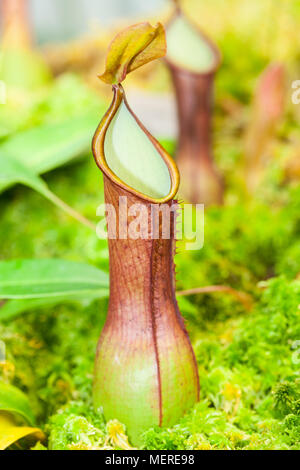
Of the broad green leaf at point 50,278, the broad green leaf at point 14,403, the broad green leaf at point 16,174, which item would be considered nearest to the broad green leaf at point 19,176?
the broad green leaf at point 16,174

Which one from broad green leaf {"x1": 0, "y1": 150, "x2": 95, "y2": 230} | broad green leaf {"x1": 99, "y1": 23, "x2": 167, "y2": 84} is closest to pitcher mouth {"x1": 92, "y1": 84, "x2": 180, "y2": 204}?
broad green leaf {"x1": 99, "y1": 23, "x2": 167, "y2": 84}

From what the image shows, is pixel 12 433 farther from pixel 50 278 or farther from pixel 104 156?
pixel 104 156

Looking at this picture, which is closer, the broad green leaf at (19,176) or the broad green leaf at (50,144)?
the broad green leaf at (19,176)

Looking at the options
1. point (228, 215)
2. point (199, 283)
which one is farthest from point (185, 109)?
point (199, 283)

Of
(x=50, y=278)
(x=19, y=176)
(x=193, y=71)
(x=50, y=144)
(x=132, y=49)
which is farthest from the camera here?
(x=50, y=144)

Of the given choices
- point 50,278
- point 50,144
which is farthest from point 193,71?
point 50,278

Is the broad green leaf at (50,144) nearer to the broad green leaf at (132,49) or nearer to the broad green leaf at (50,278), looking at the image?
the broad green leaf at (50,278)

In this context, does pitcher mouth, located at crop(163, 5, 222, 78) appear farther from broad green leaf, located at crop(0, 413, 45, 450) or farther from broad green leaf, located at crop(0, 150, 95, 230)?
broad green leaf, located at crop(0, 413, 45, 450)

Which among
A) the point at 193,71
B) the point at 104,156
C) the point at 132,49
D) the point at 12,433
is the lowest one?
the point at 12,433

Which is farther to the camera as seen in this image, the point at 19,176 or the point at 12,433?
the point at 19,176
